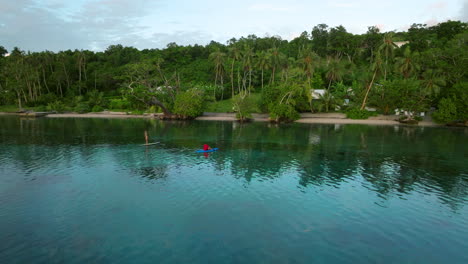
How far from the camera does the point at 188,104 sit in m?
80.6

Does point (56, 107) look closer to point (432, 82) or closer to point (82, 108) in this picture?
point (82, 108)

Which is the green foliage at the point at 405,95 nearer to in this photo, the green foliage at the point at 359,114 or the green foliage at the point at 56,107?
the green foliage at the point at 359,114

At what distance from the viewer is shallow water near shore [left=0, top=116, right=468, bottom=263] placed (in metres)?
16.4

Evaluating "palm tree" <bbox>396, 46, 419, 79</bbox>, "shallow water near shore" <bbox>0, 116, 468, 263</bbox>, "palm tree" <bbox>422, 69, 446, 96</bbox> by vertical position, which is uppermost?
"palm tree" <bbox>396, 46, 419, 79</bbox>

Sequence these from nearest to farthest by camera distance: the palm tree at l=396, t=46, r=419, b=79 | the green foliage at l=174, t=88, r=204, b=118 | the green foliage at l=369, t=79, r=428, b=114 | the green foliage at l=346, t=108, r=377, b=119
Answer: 1. the green foliage at l=369, t=79, r=428, b=114
2. the palm tree at l=396, t=46, r=419, b=79
3. the green foliage at l=346, t=108, r=377, b=119
4. the green foliage at l=174, t=88, r=204, b=118

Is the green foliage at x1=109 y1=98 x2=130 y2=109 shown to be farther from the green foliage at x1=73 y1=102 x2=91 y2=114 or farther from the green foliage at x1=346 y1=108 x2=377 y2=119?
the green foliage at x1=346 y1=108 x2=377 y2=119

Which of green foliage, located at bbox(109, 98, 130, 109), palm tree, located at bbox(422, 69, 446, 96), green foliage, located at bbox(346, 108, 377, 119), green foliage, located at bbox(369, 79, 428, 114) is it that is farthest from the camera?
green foliage, located at bbox(109, 98, 130, 109)

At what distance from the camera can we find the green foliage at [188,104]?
264ft

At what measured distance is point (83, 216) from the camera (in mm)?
20234

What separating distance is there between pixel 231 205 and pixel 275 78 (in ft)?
297

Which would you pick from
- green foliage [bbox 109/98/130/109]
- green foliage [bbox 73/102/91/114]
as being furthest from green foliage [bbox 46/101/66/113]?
green foliage [bbox 109/98/130/109]

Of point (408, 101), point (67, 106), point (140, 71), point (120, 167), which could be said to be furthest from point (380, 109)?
point (67, 106)

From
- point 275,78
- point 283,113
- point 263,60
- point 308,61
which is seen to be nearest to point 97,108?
point 263,60

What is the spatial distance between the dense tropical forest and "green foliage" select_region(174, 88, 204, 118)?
0.89 ft
